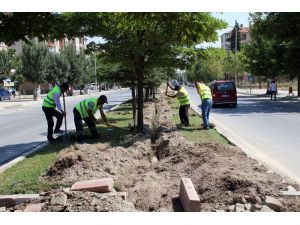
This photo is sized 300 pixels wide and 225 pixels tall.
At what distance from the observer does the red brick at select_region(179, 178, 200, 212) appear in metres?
4.98

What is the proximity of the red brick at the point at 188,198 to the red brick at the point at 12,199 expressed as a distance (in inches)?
82.1

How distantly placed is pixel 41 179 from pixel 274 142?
679 centimetres

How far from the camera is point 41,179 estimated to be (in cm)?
708

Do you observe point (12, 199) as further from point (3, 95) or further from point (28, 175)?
point (3, 95)

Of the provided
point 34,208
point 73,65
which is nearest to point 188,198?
point 34,208

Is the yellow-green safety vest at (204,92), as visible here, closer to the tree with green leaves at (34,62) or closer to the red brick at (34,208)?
the red brick at (34,208)

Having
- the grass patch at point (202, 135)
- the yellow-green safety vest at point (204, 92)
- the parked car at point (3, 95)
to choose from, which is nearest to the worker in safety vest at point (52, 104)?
the grass patch at point (202, 135)

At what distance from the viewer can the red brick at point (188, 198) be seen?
4977mm

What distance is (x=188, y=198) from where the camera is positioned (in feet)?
16.6

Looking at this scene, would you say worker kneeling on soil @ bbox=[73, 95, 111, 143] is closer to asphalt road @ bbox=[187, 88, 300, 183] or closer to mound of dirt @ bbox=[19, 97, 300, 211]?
mound of dirt @ bbox=[19, 97, 300, 211]

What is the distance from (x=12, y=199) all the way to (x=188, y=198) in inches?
98.3

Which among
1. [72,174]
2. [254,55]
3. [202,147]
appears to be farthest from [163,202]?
[254,55]

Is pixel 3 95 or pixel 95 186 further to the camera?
pixel 3 95

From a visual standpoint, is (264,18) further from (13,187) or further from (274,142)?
(13,187)
